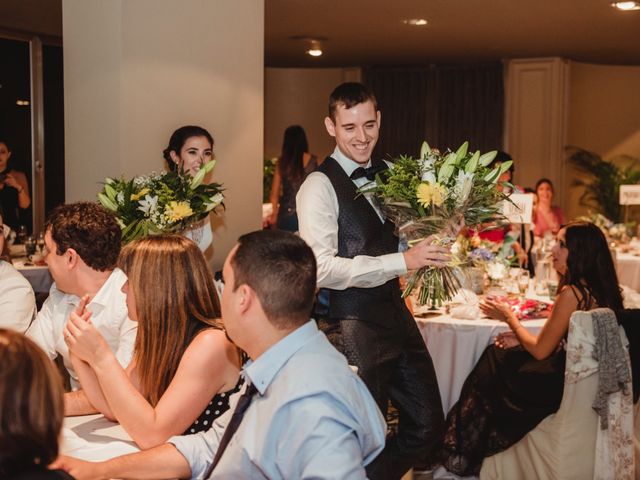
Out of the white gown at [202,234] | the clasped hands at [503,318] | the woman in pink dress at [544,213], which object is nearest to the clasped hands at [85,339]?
the white gown at [202,234]

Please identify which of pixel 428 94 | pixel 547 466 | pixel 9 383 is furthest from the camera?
pixel 428 94

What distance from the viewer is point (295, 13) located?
7.25 m

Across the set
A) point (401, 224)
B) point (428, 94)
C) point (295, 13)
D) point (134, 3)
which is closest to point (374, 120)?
point (401, 224)

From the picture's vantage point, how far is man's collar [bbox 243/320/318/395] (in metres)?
1.64

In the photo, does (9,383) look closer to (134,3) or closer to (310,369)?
Answer: (310,369)

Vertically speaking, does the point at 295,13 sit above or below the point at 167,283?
above

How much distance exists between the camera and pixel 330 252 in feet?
9.15

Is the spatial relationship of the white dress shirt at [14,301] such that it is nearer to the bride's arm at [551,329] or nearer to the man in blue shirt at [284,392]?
the man in blue shirt at [284,392]

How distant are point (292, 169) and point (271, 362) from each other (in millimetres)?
5741

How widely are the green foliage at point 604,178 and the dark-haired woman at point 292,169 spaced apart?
4508 mm

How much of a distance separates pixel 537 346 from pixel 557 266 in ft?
1.29

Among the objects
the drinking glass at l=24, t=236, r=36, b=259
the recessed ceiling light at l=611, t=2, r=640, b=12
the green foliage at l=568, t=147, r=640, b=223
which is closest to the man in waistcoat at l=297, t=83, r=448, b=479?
the drinking glass at l=24, t=236, r=36, b=259

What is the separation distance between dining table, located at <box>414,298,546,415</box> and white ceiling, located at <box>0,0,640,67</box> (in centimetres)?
352

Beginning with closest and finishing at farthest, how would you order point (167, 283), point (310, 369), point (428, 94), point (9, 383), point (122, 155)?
point (9, 383)
point (310, 369)
point (167, 283)
point (122, 155)
point (428, 94)
